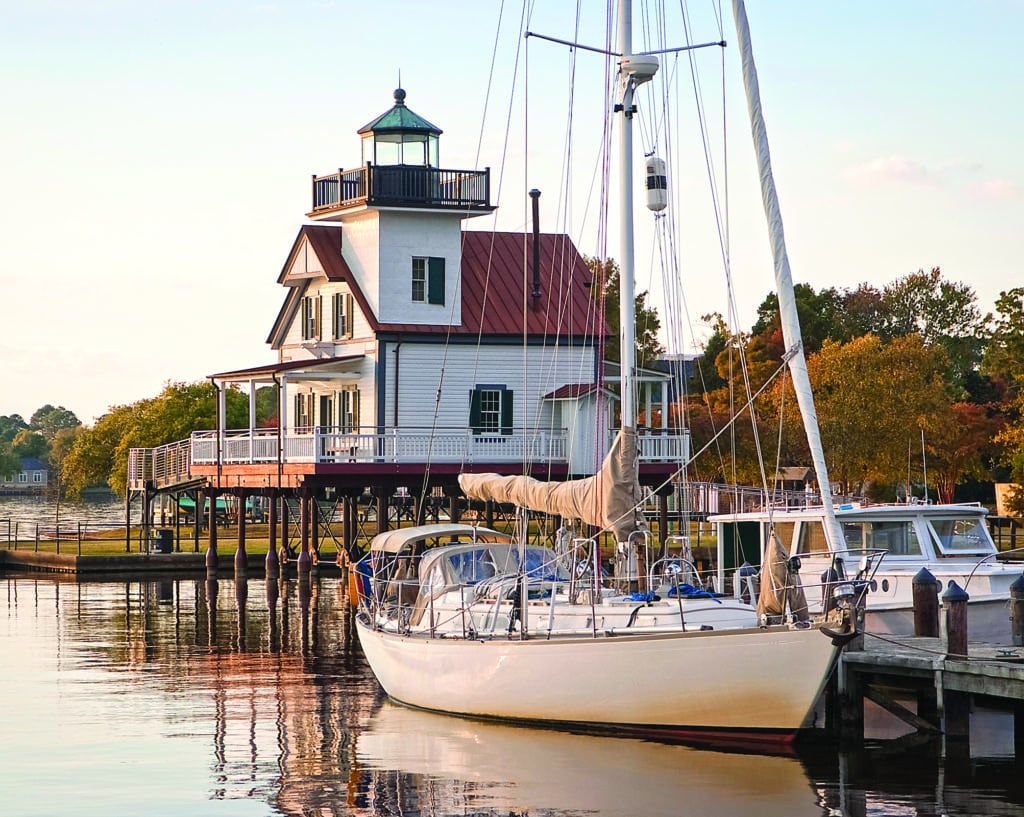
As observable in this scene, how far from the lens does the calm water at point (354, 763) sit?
1909 centimetres

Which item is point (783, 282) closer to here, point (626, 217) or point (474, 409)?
point (626, 217)

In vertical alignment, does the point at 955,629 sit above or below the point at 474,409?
below

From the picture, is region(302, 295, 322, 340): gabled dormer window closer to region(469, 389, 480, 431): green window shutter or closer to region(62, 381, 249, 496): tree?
region(469, 389, 480, 431): green window shutter

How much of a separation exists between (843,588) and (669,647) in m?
2.53

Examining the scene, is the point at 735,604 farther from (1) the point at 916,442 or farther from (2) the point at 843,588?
(1) the point at 916,442

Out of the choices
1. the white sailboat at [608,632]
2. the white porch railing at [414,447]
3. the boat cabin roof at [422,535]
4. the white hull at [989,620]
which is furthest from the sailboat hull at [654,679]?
the white porch railing at [414,447]

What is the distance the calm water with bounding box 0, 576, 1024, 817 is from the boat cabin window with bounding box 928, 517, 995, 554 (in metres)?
3.12

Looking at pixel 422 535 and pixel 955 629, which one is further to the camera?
pixel 422 535

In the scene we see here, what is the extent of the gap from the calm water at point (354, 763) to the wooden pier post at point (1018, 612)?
1513 millimetres

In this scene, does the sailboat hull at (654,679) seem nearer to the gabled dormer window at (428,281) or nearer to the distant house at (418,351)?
the distant house at (418,351)

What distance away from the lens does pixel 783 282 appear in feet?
75.6

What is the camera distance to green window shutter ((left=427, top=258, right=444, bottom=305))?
51.0 metres

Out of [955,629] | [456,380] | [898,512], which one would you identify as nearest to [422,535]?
[898,512]

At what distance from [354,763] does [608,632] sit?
12.1 ft
